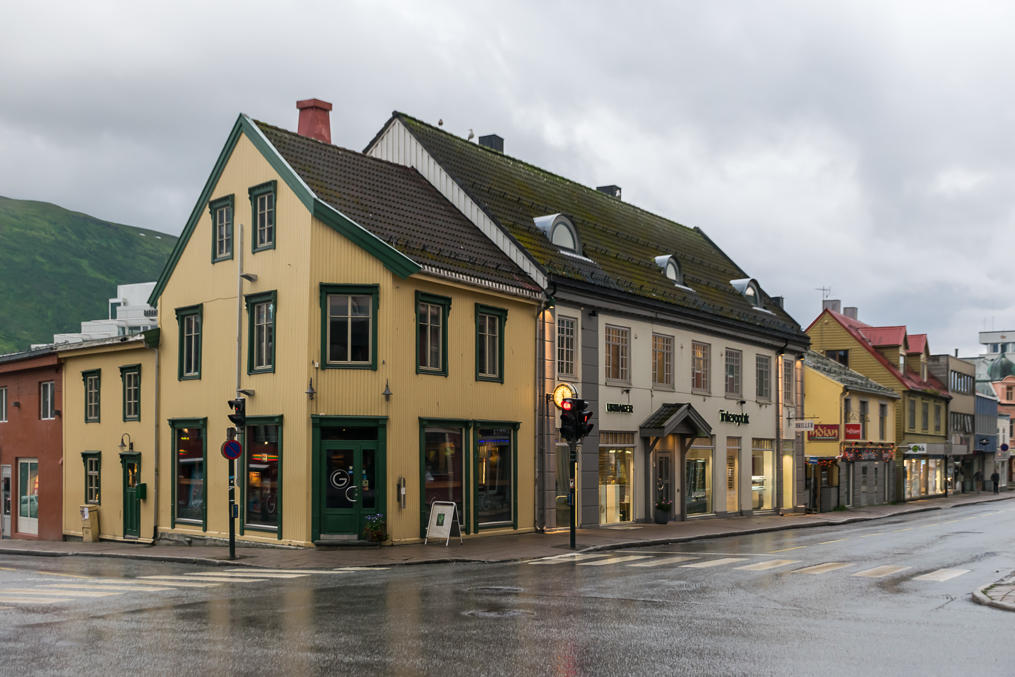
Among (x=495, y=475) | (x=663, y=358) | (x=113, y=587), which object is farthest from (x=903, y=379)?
(x=113, y=587)

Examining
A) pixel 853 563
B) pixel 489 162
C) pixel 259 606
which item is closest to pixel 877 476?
pixel 489 162

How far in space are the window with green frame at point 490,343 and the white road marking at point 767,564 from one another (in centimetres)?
900

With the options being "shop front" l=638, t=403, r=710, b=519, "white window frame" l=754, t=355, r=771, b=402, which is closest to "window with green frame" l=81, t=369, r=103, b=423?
"shop front" l=638, t=403, r=710, b=519

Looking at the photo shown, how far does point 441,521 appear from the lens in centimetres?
2434

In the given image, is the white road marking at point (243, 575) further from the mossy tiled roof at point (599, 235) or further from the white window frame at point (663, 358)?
the white window frame at point (663, 358)

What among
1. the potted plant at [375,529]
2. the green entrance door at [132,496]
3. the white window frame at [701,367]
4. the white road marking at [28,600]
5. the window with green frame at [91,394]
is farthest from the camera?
the white window frame at [701,367]

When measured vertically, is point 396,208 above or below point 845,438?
above

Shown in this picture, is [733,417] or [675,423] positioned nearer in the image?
[675,423]

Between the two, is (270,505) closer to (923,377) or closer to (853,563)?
(853,563)

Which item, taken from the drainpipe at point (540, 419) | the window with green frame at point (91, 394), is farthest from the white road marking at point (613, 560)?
the window with green frame at point (91, 394)

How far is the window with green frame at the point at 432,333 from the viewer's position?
2483cm

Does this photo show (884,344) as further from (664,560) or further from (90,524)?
(90,524)

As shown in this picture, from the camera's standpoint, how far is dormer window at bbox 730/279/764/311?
135 feet

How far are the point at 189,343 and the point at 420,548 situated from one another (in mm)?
9536
